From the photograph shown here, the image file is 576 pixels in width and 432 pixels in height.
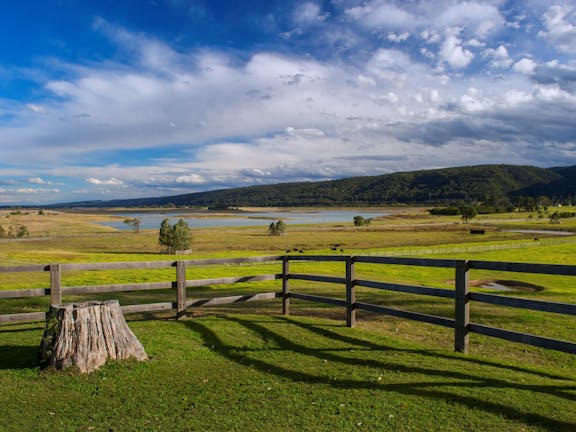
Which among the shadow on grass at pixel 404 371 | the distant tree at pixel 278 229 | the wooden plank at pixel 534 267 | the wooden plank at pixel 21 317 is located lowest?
the distant tree at pixel 278 229

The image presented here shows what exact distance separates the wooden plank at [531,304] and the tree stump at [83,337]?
596cm

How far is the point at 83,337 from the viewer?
6.87 meters

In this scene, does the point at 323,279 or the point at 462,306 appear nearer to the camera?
the point at 462,306

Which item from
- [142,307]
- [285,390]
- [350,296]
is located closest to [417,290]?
[350,296]

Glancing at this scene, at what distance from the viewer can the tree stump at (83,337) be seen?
6.78 m

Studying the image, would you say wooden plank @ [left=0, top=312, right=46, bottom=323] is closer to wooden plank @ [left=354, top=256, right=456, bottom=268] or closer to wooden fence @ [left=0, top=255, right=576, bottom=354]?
wooden fence @ [left=0, top=255, right=576, bottom=354]

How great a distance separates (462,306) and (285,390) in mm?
3689

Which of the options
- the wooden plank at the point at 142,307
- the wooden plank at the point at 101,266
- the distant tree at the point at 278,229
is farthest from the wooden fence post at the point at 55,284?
the distant tree at the point at 278,229

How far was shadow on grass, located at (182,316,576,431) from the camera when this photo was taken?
5.62 metres

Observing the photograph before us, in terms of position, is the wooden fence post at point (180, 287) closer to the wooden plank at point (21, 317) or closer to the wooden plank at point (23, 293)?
the wooden plank at point (23, 293)

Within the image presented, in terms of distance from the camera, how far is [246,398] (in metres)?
5.78

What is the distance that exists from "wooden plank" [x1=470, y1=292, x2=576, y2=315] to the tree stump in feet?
19.6

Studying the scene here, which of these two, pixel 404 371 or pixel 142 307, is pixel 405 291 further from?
pixel 142 307

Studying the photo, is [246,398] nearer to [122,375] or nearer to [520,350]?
[122,375]
